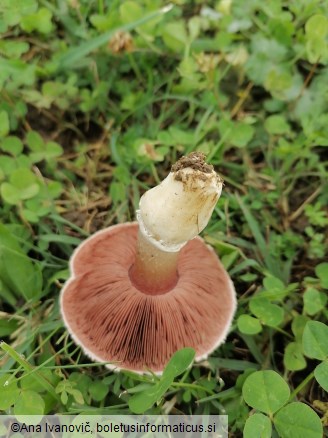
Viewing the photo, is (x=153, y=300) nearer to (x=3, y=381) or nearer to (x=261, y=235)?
(x=3, y=381)

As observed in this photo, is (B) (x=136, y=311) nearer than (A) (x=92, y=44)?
Yes

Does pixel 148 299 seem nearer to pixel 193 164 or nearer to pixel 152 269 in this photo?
pixel 152 269

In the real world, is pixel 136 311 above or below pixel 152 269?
below

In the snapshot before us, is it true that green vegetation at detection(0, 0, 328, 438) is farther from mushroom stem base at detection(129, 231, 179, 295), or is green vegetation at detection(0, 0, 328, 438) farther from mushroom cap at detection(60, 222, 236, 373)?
mushroom stem base at detection(129, 231, 179, 295)

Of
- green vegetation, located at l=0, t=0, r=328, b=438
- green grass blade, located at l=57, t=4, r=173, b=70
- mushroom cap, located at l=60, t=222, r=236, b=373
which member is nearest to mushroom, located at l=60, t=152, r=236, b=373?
mushroom cap, located at l=60, t=222, r=236, b=373

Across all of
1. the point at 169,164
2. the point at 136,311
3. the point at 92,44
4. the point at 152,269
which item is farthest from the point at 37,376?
the point at 92,44
